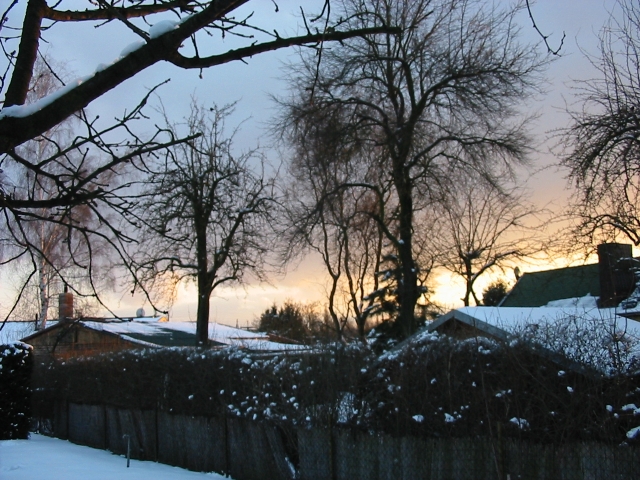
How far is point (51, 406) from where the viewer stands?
2134 centimetres

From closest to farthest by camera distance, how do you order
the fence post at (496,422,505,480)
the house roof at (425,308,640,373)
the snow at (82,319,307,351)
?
the fence post at (496,422,505,480)
the house roof at (425,308,640,373)
the snow at (82,319,307,351)

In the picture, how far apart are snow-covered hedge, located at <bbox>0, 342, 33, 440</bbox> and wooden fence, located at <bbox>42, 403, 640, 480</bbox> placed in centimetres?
271

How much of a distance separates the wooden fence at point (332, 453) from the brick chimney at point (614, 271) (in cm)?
Result: 341

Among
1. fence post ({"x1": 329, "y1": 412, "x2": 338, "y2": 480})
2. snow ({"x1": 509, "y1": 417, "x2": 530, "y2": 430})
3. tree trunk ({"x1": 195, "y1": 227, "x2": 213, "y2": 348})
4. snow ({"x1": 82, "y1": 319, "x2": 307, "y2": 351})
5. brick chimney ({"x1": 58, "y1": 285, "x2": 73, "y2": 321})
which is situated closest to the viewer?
snow ({"x1": 509, "y1": 417, "x2": 530, "y2": 430})

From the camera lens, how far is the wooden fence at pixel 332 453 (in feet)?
23.2

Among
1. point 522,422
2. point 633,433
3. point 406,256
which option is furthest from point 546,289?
point 633,433

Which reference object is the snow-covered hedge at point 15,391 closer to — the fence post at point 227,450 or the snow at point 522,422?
the fence post at point 227,450

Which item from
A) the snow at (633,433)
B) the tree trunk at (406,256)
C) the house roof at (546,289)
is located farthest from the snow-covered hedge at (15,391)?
the house roof at (546,289)

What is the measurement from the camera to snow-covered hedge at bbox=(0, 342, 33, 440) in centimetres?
1897

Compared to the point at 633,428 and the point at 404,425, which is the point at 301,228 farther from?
the point at 633,428

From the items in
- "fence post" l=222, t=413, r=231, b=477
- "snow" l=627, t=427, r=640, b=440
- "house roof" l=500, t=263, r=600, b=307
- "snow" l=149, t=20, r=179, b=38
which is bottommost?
"fence post" l=222, t=413, r=231, b=477

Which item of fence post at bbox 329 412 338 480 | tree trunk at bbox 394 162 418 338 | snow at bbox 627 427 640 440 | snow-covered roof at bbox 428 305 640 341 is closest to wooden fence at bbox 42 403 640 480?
fence post at bbox 329 412 338 480

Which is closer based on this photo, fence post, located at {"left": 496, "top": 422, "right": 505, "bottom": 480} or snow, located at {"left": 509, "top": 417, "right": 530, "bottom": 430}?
fence post, located at {"left": 496, "top": 422, "right": 505, "bottom": 480}

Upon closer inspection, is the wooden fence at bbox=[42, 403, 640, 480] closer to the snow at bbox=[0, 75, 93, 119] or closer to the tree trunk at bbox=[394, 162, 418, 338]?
the snow at bbox=[0, 75, 93, 119]
